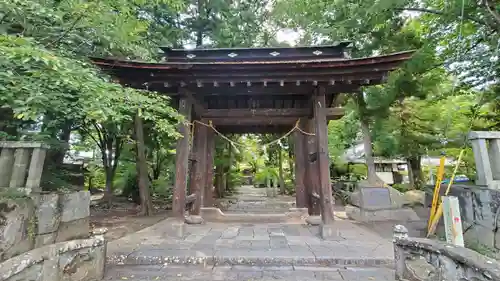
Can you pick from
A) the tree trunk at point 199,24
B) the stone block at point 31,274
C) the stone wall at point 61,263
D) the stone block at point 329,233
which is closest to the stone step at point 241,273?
the stone wall at point 61,263

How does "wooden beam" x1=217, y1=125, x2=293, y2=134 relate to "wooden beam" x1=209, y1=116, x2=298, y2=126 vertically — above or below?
above

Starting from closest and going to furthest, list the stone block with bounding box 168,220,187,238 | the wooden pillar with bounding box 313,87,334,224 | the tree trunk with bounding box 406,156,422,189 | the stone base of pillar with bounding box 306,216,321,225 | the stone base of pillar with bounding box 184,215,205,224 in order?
the stone block with bounding box 168,220,187,238
the wooden pillar with bounding box 313,87,334,224
the stone base of pillar with bounding box 306,216,321,225
the stone base of pillar with bounding box 184,215,205,224
the tree trunk with bounding box 406,156,422,189

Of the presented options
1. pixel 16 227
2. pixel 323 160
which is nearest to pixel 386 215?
pixel 323 160

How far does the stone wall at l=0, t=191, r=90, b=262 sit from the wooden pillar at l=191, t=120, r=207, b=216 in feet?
8.07

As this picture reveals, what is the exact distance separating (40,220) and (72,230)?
2.15ft

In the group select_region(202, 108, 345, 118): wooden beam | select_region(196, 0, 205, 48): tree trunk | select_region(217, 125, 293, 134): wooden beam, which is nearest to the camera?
select_region(202, 108, 345, 118): wooden beam

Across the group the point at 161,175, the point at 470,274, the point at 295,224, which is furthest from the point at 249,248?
the point at 161,175

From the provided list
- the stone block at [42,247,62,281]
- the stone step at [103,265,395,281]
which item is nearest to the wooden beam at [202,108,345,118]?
the stone step at [103,265,395,281]

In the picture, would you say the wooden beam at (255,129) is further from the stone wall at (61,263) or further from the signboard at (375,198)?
the stone wall at (61,263)

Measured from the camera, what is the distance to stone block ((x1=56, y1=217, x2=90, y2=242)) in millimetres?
4352

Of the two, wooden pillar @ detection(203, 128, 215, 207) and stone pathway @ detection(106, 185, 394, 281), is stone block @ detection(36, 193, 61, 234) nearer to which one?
stone pathway @ detection(106, 185, 394, 281)

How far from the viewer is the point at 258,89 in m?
5.74

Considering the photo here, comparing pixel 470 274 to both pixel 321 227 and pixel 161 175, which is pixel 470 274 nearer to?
pixel 321 227

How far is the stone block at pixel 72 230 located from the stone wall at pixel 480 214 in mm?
7019
